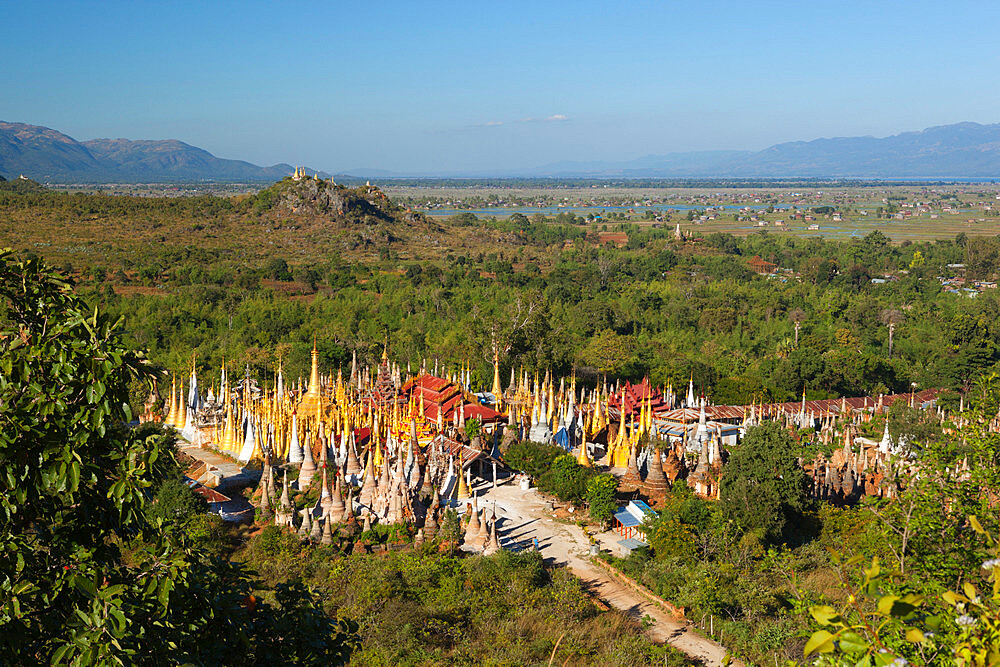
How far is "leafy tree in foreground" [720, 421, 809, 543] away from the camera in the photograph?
23.6 m

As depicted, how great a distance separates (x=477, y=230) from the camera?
395 feet

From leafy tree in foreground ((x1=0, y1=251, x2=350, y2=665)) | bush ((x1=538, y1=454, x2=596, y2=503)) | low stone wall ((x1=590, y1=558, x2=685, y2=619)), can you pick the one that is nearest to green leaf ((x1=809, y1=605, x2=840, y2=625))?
leafy tree in foreground ((x1=0, y1=251, x2=350, y2=665))

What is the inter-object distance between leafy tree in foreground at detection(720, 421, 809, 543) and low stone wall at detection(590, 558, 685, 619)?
345cm

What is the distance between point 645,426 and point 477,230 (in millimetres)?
88327

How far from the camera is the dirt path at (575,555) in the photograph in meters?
19.1

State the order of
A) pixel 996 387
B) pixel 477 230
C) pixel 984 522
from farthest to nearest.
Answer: pixel 477 230 → pixel 996 387 → pixel 984 522

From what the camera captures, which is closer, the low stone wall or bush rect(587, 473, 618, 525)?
the low stone wall

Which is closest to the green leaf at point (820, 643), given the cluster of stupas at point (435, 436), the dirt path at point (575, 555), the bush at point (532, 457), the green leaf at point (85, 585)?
the green leaf at point (85, 585)

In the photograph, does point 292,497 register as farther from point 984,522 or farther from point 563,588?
point 984,522

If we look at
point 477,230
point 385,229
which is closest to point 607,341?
point 385,229

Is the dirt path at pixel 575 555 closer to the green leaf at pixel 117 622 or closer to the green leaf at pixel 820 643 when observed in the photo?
the green leaf at pixel 117 622

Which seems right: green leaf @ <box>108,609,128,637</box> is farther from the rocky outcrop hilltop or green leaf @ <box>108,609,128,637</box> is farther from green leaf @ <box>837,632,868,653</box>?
the rocky outcrop hilltop

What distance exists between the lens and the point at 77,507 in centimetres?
712

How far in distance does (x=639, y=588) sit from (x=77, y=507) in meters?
17.0
